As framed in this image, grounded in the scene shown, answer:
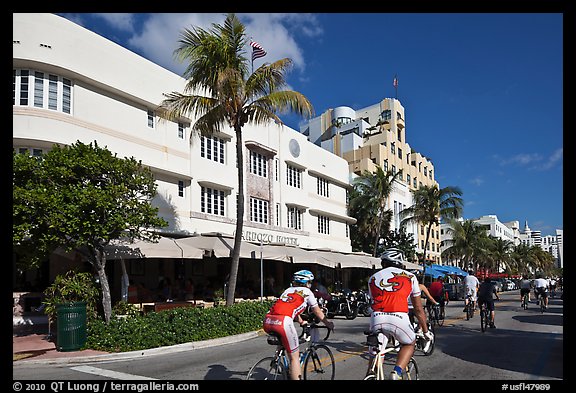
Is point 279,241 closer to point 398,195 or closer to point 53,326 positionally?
point 53,326

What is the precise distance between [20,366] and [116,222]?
4.31m

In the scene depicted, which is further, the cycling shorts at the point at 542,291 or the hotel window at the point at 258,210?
the hotel window at the point at 258,210

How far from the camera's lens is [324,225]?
33750 millimetres

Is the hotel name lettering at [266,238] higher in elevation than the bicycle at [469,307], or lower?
higher

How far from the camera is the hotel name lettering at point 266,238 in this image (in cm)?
A: 2442

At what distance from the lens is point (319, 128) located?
6259 centimetres

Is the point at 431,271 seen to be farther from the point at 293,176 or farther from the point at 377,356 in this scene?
the point at 377,356

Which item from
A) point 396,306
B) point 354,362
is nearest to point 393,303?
point 396,306

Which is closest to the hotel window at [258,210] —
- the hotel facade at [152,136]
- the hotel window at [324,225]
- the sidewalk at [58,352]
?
the hotel facade at [152,136]

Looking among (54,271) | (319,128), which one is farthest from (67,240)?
(319,128)

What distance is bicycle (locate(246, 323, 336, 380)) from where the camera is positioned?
605 centimetres

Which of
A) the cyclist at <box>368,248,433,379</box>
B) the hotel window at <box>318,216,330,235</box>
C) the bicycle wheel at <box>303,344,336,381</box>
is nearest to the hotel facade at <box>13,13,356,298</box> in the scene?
the hotel window at <box>318,216,330,235</box>

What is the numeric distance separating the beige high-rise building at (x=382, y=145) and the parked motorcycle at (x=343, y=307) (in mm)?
26183

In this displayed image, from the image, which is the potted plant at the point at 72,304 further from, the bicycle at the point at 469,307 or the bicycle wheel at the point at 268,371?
the bicycle at the point at 469,307
